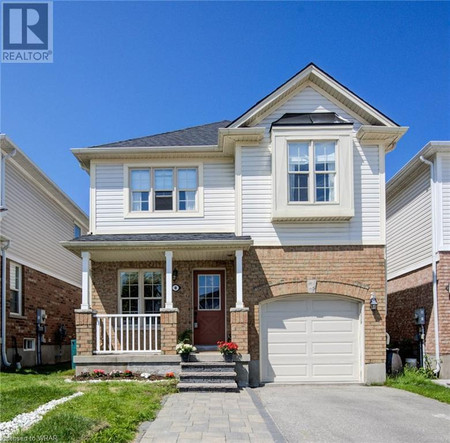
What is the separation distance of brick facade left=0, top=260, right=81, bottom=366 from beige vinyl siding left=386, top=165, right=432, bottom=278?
11.7 meters

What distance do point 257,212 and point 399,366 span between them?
533 centimetres

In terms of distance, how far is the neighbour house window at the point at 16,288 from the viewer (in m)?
15.8

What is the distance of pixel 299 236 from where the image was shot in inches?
551

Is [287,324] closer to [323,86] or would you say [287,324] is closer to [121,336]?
[121,336]

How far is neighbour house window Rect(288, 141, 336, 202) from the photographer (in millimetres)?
13898

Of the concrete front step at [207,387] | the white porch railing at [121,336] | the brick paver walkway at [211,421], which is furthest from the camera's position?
the white porch railing at [121,336]

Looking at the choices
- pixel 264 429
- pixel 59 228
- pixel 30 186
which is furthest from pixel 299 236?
pixel 59 228

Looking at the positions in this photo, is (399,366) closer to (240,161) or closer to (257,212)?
(257,212)

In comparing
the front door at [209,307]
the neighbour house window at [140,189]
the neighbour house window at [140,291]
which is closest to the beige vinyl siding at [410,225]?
the front door at [209,307]

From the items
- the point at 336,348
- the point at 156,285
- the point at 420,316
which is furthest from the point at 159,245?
the point at 420,316

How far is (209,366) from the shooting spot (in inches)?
488

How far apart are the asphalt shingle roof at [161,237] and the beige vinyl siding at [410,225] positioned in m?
5.49

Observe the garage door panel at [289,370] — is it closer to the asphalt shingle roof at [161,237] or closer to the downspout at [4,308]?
the asphalt shingle roof at [161,237]

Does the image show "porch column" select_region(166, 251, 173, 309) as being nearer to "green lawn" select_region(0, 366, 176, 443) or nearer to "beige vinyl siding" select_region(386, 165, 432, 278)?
"green lawn" select_region(0, 366, 176, 443)
